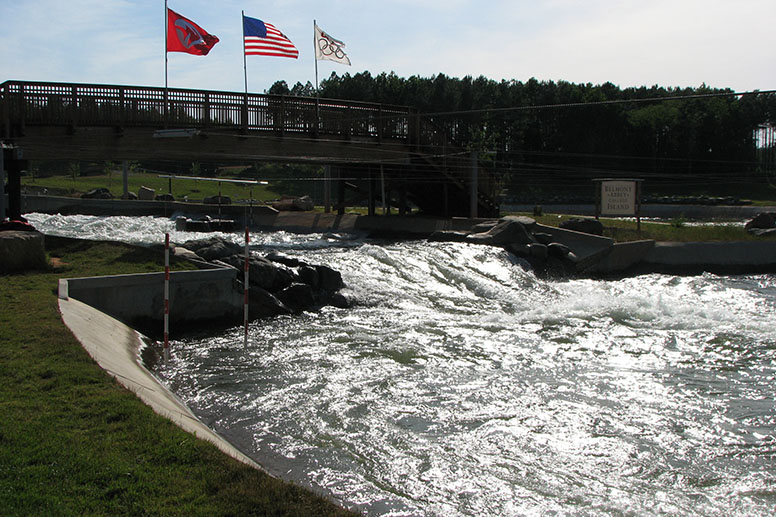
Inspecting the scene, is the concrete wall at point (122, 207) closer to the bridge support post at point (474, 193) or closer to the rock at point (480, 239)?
the bridge support post at point (474, 193)

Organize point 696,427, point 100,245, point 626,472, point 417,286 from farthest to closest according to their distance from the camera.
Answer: point 417,286 → point 100,245 → point 696,427 → point 626,472

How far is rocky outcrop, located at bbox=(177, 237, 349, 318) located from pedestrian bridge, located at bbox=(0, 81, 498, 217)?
16.0ft

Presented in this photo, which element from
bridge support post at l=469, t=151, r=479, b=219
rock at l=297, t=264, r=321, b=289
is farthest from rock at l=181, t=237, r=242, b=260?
bridge support post at l=469, t=151, r=479, b=219

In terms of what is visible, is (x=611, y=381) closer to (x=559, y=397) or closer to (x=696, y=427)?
(x=559, y=397)

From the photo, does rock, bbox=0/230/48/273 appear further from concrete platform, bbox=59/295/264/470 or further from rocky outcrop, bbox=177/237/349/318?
rocky outcrop, bbox=177/237/349/318

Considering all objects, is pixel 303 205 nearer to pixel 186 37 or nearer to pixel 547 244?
pixel 186 37

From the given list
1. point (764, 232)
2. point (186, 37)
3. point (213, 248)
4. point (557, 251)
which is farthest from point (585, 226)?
point (186, 37)

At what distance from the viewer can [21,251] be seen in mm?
15742

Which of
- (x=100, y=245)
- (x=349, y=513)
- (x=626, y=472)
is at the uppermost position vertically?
(x=100, y=245)

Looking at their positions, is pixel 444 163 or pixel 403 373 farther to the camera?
pixel 444 163

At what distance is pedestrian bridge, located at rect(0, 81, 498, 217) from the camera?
2197 cm

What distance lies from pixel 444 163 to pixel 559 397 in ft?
70.1

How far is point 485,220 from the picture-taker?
101 ft

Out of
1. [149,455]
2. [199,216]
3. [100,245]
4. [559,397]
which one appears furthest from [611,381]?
[199,216]
